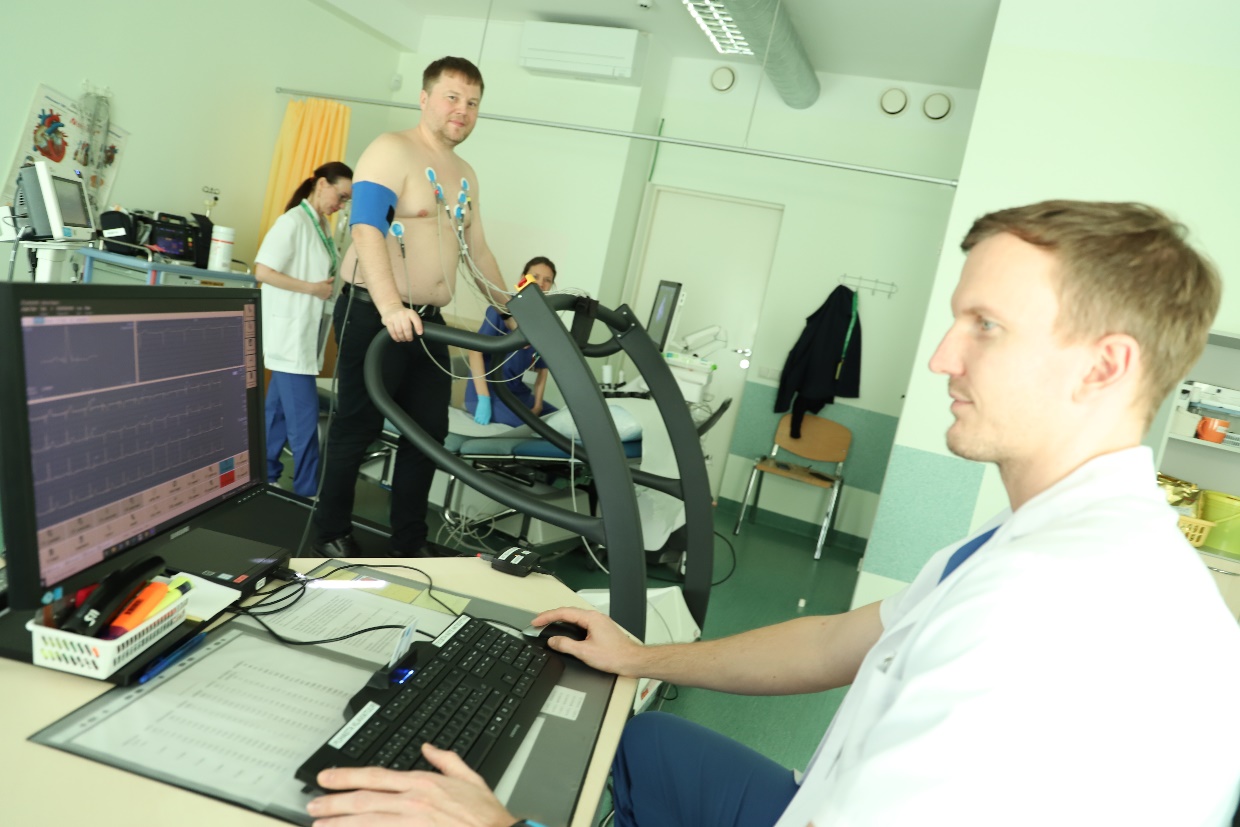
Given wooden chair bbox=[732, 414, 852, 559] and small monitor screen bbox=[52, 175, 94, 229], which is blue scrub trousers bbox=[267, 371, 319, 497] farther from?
wooden chair bbox=[732, 414, 852, 559]

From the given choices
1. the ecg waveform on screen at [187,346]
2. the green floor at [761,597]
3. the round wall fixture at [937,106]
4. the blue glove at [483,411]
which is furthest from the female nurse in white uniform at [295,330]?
the round wall fixture at [937,106]

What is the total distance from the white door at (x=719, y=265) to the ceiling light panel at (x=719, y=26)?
1.04 m

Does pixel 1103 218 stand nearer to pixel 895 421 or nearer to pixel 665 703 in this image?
pixel 665 703

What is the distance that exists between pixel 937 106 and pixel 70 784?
5786 millimetres

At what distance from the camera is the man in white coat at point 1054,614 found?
638 mm

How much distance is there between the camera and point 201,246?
443cm

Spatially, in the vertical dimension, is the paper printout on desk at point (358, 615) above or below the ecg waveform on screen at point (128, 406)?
below

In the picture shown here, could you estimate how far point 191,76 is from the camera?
15.3ft

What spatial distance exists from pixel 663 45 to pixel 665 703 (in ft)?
14.9

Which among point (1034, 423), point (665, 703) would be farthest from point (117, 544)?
point (665, 703)

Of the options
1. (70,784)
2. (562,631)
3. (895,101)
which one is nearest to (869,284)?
(895,101)

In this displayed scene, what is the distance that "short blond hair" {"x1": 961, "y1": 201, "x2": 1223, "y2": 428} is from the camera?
2.66 feet

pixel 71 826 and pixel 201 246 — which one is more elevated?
pixel 201 246

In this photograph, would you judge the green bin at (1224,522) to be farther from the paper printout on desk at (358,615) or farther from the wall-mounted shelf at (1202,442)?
the paper printout on desk at (358,615)
